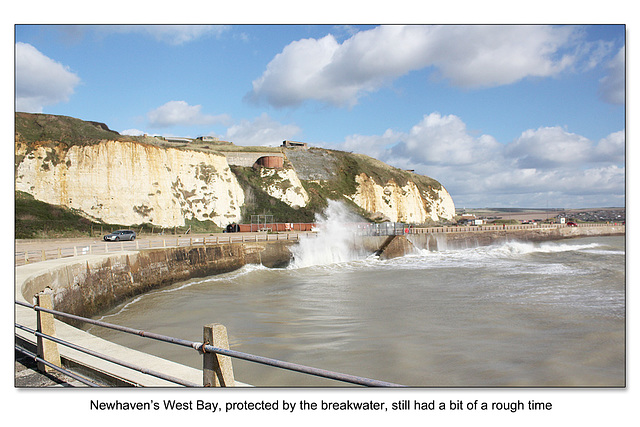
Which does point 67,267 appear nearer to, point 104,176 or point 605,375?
point 605,375

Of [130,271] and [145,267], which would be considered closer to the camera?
[130,271]

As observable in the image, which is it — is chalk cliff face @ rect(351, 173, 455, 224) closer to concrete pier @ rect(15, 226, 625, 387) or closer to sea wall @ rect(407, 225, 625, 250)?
sea wall @ rect(407, 225, 625, 250)

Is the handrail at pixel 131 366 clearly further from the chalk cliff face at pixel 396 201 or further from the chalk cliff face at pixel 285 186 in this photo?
the chalk cliff face at pixel 396 201

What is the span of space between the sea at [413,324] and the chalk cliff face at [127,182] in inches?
901

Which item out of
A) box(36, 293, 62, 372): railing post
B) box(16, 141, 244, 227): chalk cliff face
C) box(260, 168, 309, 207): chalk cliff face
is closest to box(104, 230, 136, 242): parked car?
box(16, 141, 244, 227): chalk cliff face

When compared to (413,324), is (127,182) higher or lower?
higher

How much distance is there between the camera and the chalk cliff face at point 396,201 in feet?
255

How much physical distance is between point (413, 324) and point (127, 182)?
39.8 m

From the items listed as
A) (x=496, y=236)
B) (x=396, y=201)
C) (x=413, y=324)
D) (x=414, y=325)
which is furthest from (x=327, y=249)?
(x=396, y=201)

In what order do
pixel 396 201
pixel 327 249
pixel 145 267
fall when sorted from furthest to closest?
pixel 396 201 → pixel 327 249 → pixel 145 267

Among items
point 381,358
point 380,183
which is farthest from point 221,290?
point 380,183

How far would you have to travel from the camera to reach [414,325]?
13.0m

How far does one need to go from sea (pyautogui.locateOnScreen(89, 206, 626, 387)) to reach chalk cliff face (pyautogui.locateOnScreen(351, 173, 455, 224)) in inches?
→ 2052

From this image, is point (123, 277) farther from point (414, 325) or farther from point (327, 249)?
point (327, 249)
